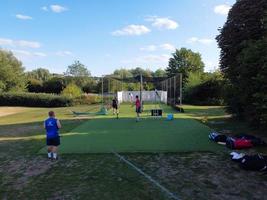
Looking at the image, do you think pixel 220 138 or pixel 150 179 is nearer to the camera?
pixel 150 179

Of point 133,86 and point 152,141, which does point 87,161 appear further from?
point 133,86

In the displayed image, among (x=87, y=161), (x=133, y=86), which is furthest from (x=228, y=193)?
(x=133, y=86)

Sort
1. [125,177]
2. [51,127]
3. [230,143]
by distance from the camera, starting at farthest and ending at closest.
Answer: [230,143]
[51,127]
[125,177]

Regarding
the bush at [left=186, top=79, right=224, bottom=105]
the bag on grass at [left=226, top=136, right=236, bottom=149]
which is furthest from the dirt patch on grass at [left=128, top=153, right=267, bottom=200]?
the bush at [left=186, top=79, right=224, bottom=105]

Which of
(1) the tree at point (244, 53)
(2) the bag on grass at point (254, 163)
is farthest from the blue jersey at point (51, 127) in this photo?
(1) the tree at point (244, 53)

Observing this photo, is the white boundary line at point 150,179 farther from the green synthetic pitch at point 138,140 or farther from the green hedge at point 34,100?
the green hedge at point 34,100

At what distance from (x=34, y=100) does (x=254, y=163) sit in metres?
44.8

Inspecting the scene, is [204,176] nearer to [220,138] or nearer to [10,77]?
[220,138]

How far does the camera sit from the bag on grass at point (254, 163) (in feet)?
29.1

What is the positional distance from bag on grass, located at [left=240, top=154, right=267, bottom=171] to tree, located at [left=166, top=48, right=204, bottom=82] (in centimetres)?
7120

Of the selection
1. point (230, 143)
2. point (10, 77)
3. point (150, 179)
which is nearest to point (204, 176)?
point (150, 179)

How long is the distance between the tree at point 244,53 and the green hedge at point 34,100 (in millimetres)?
30785

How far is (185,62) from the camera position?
8175 cm

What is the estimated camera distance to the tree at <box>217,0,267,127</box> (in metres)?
14.8
